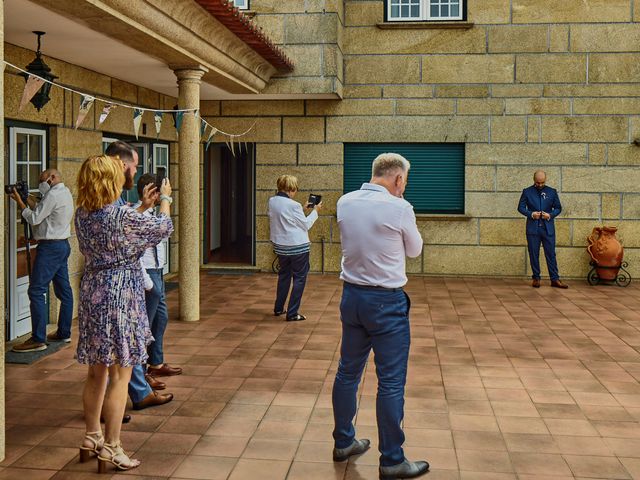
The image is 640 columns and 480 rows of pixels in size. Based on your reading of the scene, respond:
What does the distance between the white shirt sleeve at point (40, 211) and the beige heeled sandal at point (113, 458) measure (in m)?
3.47

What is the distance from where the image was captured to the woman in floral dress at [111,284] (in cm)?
440

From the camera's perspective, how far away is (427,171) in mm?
13508

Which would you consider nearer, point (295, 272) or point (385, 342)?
point (385, 342)

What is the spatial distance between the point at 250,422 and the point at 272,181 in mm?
8514

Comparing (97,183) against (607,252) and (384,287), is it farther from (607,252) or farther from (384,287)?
(607,252)

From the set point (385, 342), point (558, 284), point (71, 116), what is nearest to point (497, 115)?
point (558, 284)

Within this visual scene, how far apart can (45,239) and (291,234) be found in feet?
8.84

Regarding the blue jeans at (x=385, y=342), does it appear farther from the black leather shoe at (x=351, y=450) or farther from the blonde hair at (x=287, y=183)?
the blonde hair at (x=287, y=183)

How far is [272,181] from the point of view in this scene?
1369 cm

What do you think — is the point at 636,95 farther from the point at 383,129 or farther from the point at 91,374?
the point at 91,374

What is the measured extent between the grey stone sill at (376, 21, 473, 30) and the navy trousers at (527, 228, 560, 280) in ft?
11.5

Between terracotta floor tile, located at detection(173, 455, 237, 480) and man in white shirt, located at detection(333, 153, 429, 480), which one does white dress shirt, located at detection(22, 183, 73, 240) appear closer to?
terracotta floor tile, located at detection(173, 455, 237, 480)

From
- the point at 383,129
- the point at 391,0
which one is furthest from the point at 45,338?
the point at 391,0

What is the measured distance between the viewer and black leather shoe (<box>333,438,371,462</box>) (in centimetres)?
473
